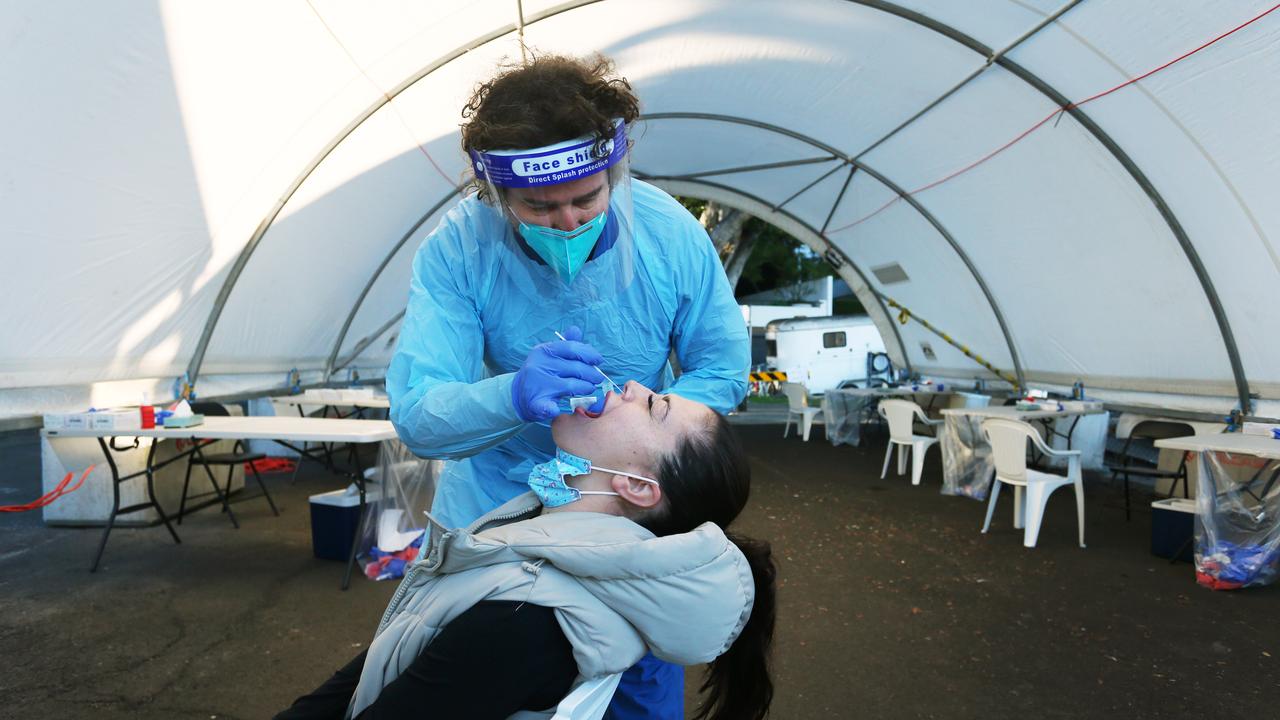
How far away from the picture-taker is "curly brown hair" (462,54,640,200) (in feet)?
4.70

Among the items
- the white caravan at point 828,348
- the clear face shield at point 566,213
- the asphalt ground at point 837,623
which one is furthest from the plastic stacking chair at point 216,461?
the white caravan at point 828,348

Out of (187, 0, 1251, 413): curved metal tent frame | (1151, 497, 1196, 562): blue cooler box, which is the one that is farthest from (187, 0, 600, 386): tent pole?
(1151, 497, 1196, 562): blue cooler box

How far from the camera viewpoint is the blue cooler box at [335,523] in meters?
5.00

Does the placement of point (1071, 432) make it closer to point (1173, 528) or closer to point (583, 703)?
point (1173, 528)

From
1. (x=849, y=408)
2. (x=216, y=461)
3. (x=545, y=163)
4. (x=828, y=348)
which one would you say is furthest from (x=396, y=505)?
(x=828, y=348)

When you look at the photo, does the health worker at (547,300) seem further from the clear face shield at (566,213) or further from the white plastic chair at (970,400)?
the white plastic chair at (970,400)

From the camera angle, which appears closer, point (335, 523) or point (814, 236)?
point (335, 523)

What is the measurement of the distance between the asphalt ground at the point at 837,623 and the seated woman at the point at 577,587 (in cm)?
201

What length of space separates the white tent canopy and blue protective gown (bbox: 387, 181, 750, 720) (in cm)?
289

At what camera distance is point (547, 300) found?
5.63 feet

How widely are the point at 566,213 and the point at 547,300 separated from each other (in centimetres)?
23

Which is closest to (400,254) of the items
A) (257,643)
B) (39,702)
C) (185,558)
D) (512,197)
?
(185,558)

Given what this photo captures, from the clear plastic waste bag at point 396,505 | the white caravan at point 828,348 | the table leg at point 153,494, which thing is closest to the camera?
the clear plastic waste bag at point 396,505

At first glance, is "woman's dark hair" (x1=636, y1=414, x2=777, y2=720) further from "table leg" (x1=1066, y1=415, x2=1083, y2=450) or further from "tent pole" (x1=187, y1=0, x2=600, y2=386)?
"table leg" (x1=1066, y1=415, x2=1083, y2=450)
